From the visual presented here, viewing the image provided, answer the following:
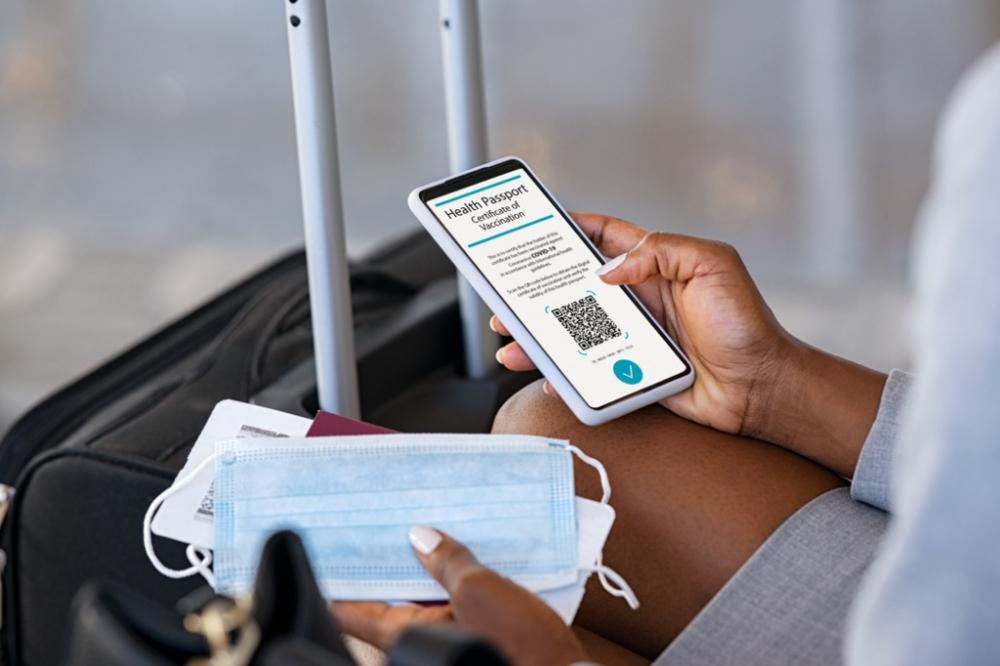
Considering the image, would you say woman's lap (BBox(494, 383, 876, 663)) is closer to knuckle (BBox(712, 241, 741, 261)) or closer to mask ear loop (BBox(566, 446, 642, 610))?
mask ear loop (BBox(566, 446, 642, 610))

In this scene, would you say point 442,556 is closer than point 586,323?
Yes

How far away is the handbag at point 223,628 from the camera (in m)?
0.52

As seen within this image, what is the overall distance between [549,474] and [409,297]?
631 millimetres

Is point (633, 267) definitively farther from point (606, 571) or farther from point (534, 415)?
point (606, 571)

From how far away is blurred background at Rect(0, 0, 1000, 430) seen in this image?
195 centimetres

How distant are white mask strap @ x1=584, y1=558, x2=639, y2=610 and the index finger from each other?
0.25 m

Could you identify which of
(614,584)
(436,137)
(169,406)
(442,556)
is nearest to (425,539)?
(442,556)

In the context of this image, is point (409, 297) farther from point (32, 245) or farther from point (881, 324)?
point (32, 245)

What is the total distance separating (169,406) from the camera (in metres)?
1.08

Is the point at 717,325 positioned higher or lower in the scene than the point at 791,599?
higher

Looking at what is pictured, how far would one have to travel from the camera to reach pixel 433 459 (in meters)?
0.78

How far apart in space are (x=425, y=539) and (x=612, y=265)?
261mm

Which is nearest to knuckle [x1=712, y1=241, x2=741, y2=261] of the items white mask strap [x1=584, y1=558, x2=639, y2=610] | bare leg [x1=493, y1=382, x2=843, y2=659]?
bare leg [x1=493, y1=382, x2=843, y2=659]

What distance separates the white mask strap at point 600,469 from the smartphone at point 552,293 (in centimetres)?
4
